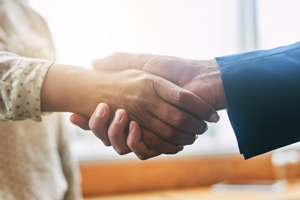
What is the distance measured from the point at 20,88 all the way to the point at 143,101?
0.74ft

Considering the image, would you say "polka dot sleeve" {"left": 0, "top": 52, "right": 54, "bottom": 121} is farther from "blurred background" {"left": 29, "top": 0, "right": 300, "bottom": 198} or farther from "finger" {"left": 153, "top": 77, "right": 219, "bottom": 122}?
"blurred background" {"left": 29, "top": 0, "right": 300, "bottom": 198}

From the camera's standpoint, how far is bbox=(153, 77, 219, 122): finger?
0.54 meters

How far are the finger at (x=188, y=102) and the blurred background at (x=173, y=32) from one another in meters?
0.50

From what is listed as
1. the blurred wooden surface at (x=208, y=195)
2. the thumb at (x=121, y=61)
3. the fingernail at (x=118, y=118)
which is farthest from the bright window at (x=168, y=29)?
the fingernail at (x=118, y=118)

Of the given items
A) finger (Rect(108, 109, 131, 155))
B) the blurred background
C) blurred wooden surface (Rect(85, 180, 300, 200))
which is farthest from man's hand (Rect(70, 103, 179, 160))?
blurred wooden surface (Rect(85, 180, 300, 200))

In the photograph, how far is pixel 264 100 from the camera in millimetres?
543

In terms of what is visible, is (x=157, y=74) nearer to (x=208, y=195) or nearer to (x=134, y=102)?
(x=134, y=102)

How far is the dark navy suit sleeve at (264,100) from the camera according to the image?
55 cm

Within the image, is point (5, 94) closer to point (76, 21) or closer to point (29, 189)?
point (29, 189)

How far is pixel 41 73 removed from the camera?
1.86ft

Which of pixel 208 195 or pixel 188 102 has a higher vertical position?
pixel 188 102

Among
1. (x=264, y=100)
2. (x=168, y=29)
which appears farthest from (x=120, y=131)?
(x=168, y=29)

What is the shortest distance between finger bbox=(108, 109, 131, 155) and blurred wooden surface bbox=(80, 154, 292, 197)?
3.46 ft

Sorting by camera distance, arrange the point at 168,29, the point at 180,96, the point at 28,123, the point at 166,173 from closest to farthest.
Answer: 1. the point at 180,96
2. the point at 28,123
3. the point at 168,29
4. the point at 166,173
